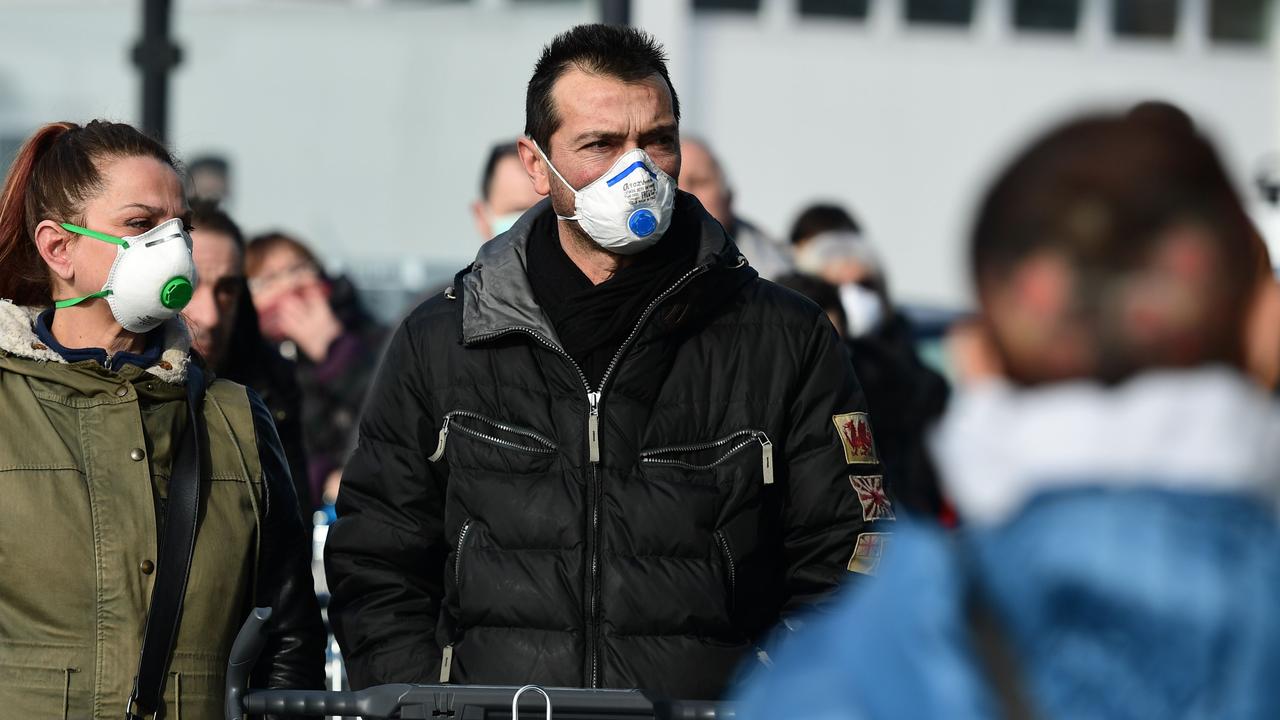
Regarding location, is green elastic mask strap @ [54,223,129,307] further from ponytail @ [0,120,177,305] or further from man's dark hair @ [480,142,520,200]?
man's dark hair @ [480,142,520,200]

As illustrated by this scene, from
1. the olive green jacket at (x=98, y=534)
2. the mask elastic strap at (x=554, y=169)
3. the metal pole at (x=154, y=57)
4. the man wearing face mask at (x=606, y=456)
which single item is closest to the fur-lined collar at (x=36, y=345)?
the olive green jacket at (x=98, y=534)

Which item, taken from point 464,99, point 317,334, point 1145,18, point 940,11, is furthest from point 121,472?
point 1145,18

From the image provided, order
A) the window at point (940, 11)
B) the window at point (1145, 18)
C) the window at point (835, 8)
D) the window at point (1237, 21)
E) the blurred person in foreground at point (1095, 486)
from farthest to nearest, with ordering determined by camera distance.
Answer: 1. the window at point (1237, 21)
2. the window at point (1145, 18)
3. the window at point (940, 11)
4. the window at point (835, 8)
5. the blurred person in foreground at point (1095, 486)

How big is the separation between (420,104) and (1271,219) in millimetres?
9889

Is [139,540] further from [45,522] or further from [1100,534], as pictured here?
[1100,534]

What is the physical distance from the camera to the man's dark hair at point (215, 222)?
5.71 metres

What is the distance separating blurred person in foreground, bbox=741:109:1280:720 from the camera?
5.56 feet

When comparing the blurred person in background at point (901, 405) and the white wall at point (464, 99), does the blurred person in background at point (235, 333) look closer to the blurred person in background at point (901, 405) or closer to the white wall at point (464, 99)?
the blurred person in background at point (901, 405)

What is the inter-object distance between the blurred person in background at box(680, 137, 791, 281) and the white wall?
9.79 m

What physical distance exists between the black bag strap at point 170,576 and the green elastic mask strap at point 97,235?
395mm

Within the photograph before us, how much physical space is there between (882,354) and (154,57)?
3.09 meters

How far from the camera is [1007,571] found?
173cm

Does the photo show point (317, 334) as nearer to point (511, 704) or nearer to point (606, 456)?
point (606, 456)

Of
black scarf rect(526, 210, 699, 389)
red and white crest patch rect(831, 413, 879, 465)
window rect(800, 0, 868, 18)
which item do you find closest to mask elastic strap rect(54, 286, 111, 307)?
black scarf rect(526, 210, 699, 389)
